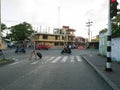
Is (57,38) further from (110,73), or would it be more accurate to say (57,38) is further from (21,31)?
(110,73)

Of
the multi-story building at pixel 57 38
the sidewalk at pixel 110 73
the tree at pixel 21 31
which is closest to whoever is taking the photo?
the sidewalk at pixel 110 73

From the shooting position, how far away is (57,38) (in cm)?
10656

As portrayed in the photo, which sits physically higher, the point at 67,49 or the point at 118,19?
the point at 118,19

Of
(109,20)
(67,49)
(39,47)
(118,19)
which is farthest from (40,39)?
(109,20)

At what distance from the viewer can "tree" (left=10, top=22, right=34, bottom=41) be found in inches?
4008

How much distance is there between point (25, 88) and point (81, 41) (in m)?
119

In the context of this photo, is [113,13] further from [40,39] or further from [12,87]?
[40,39]

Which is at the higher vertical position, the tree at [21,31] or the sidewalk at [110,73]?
the tree at [21,31]

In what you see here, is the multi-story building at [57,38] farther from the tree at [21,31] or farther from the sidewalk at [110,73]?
the sidewalk at [110,73]

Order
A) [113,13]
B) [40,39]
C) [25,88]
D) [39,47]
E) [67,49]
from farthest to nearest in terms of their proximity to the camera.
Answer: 1. [40,39]
2. [39,47]
3. [67,49]
4. [113,13]
5. [25,88]

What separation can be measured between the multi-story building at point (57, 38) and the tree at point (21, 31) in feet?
20.7

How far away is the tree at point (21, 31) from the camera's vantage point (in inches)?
4008

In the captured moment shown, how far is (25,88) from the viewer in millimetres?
8836

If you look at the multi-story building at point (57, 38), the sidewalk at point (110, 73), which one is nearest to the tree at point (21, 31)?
the multi-story building at point (57, 38)
